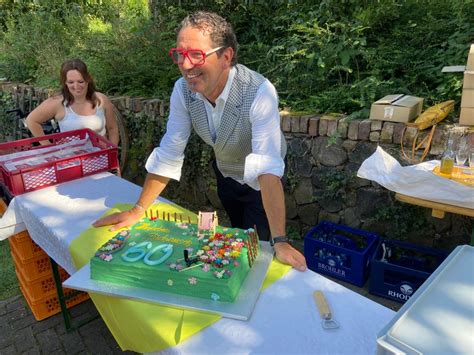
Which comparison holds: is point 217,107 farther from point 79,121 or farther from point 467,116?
point 79,121

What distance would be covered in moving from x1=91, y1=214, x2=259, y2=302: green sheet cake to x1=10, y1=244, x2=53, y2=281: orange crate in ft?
4.16

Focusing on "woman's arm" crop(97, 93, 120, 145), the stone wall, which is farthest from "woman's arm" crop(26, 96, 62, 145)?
the stone wall

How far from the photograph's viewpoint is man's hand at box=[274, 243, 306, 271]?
1.48m

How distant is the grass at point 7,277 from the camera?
10.2 ft

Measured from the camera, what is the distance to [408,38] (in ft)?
13.6

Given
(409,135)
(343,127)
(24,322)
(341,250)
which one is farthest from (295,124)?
(24,322)

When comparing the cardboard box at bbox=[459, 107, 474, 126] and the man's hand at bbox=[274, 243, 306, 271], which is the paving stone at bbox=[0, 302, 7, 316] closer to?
the man's hand at bbox=[274, 243, 306, 271]

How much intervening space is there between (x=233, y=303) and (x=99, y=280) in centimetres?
51

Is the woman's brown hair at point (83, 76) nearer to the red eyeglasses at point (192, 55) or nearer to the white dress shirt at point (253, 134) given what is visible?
the white dress shirt at point (253, 134)

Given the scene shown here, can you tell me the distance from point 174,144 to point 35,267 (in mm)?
1356

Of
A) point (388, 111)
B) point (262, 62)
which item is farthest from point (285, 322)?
point (262, 62)

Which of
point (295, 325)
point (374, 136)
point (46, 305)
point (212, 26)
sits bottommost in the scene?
point (46, 305)

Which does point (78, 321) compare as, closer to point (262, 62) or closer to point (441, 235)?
point (441, 235)

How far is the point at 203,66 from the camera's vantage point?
1.62 meters
